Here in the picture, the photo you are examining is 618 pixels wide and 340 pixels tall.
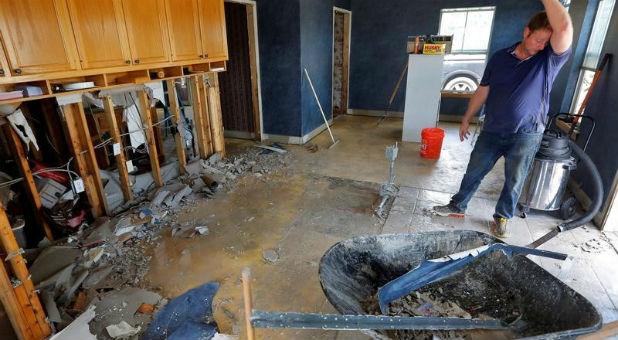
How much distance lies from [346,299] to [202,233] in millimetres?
1875

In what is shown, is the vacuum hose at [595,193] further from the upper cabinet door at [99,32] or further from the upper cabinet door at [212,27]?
the upper cabinet door at [99,32]

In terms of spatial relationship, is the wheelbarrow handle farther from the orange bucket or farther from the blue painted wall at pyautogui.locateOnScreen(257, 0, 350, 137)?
the blue painted wall at pyautogui.locateOnScreen(257, 0, 350, 137)

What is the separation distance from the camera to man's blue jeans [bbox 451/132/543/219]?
2.72 m

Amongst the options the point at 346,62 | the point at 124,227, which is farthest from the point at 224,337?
the point at 346,62

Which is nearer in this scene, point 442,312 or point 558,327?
point 558,327

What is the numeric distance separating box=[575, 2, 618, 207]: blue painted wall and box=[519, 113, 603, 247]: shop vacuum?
11 centimetres

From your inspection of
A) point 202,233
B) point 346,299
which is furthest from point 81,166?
point 346,299

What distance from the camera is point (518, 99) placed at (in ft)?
8.54

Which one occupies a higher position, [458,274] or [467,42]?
[467,42]

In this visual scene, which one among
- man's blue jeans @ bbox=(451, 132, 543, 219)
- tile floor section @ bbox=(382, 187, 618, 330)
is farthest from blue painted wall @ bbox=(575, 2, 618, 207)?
man's blue jeans @ bbox=(451, 132, 543, 219)

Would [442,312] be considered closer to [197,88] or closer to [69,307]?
[69,307]

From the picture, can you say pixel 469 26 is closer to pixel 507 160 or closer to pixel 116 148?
pixel 507 160

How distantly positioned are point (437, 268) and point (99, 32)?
→ 3.05 m

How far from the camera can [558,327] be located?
1654mm
